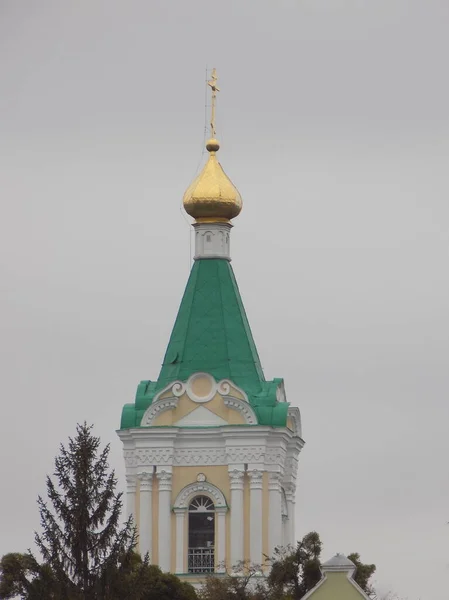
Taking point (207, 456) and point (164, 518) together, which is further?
point (207, 456)

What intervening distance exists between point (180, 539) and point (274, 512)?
1.94 m

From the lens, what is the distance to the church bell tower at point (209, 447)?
69.0m

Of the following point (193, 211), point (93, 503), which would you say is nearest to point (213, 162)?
point (193, 211)

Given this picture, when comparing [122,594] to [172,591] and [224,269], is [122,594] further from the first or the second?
[224,269]

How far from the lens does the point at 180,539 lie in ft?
227

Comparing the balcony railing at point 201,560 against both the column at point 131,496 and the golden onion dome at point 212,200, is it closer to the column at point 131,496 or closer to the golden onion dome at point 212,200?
the column at point 131,496

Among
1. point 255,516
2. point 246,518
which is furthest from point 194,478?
point 255,516

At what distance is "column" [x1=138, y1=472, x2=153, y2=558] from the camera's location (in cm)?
6906

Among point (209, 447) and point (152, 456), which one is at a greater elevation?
point (209, 447)

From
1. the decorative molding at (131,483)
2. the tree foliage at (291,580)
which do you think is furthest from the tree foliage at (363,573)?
the decorative molding at (131,483)

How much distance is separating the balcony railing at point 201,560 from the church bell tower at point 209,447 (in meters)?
0.02

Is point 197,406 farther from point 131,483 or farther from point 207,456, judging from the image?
point 131,483

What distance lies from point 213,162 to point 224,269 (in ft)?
7.83

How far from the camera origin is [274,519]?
6912 centimetres
